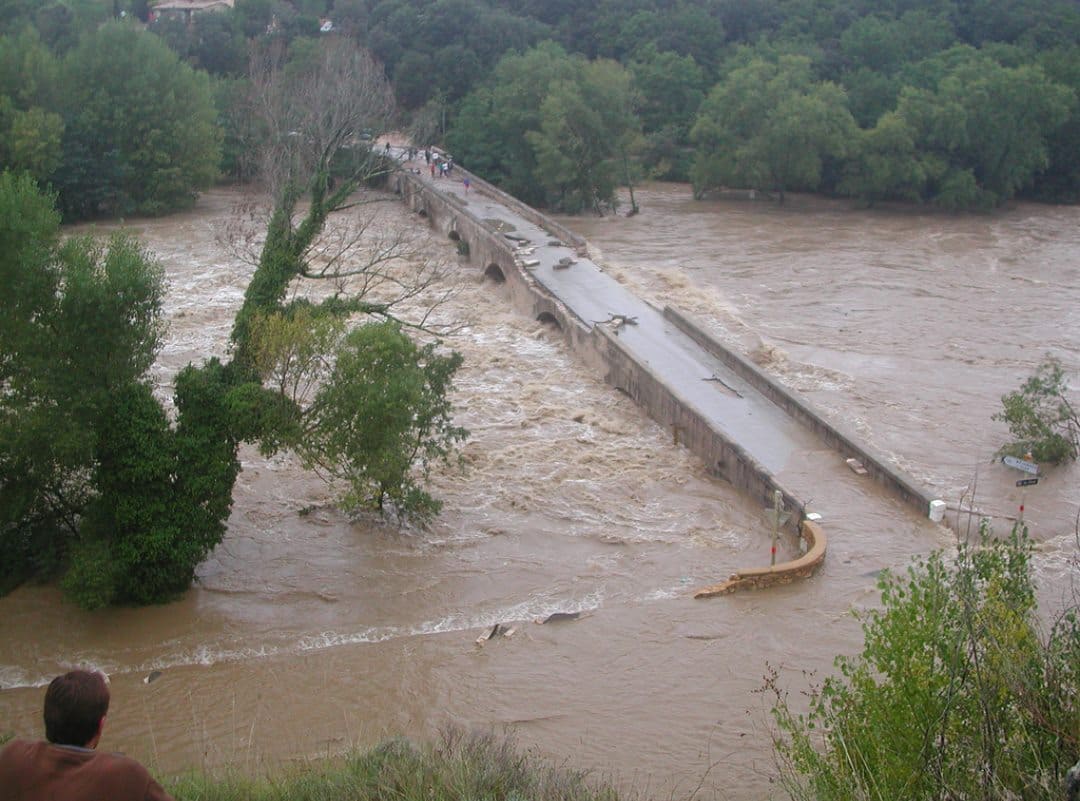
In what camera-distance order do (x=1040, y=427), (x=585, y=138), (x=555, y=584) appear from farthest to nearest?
(x=585, y=138), (x=1040, y=427), (x=555, y=584)

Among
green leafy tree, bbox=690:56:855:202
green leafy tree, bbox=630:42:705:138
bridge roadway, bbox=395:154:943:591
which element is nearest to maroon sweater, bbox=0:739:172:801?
bridge roadway, bbox=395:154:943:591

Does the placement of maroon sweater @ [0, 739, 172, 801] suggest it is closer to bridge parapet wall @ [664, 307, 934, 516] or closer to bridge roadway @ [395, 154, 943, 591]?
bridge roadway @ [395, 154, 943, 591]

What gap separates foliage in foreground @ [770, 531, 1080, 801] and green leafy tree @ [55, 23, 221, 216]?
45.4 m

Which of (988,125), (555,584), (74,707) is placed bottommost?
(555,584)

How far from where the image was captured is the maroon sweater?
5074mm

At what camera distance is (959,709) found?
7.91 meters

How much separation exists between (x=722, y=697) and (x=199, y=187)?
140 ft

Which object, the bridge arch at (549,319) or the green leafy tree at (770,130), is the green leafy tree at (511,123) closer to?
the green leafy tree at (770,130)

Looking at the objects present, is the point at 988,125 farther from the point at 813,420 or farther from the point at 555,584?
the point at 555,584

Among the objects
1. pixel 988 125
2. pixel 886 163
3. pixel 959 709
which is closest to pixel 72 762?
pixel 959 709

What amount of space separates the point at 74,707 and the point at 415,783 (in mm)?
3753

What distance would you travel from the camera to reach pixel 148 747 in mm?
13680

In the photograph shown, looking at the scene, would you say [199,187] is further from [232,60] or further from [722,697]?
[722,697]

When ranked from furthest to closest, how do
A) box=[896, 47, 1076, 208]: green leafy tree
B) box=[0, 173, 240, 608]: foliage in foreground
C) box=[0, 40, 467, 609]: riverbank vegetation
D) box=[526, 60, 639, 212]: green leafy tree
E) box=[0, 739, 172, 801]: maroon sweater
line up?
box=[896, 47, 1076, 208]: green leafy tree
box=[526, 60, 639, 212]: green leafy tree
box=[0, 40, 467, 609]: riverbank vegetation
box=[0, 173, 240, 608]: foliage in foreground
box=[0, 739, 172, 801]: maroon sweater
